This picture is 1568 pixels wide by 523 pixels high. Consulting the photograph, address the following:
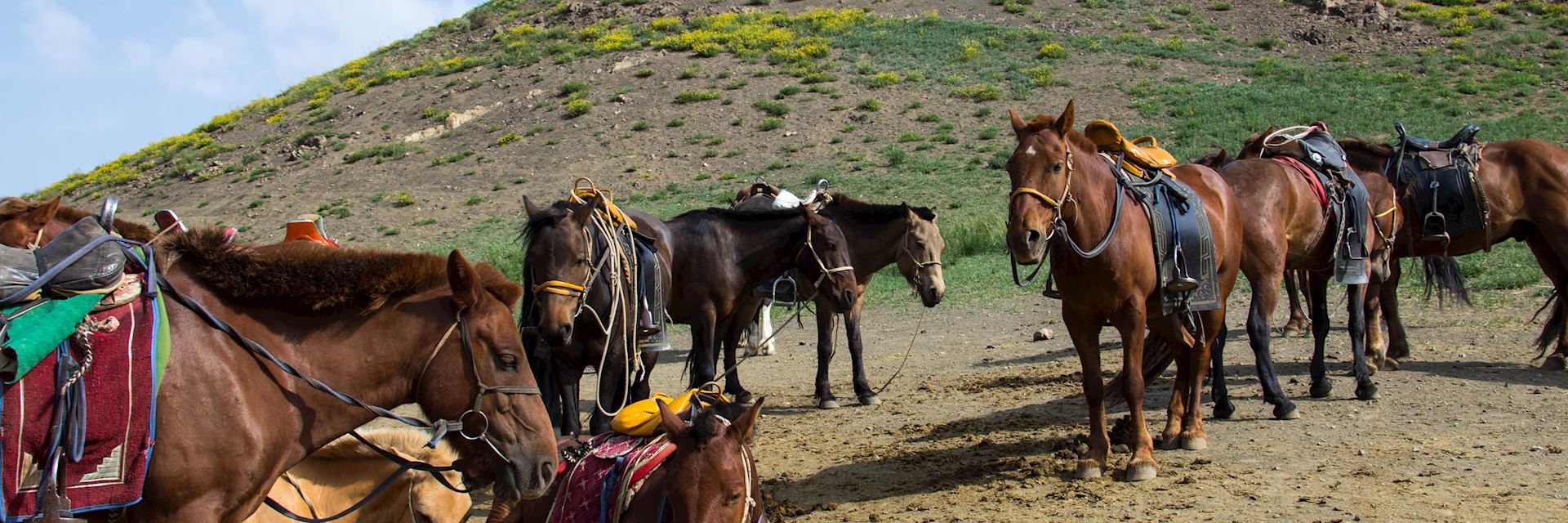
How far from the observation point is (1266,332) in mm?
7930

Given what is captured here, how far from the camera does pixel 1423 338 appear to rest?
35.6 ft

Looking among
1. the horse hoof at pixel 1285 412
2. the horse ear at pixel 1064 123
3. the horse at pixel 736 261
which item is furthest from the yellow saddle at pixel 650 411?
the horse hoof at pixel 1285 412

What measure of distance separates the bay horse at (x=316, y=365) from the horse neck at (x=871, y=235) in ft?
22.0

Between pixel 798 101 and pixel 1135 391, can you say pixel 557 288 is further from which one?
pixel 798 101

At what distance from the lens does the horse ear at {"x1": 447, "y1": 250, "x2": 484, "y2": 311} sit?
3.47 meters

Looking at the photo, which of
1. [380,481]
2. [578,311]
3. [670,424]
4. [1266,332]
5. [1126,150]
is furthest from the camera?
[1266,332]

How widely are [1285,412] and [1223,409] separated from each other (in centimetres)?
42

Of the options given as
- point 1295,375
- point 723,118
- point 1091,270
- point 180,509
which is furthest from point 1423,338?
point 723,118

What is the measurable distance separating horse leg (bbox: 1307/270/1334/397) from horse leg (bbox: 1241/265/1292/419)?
0.66 meters

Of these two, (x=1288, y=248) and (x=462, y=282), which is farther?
(x=1288, y=248)

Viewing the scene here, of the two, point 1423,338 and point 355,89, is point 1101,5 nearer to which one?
point 355,89

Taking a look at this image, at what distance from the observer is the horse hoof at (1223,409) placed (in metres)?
7.99

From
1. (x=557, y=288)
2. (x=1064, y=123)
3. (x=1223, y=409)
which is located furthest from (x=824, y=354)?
(x=1064, y=123)

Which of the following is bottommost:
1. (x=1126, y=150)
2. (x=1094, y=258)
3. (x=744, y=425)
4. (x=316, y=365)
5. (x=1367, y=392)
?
(x=1367, y=392)
